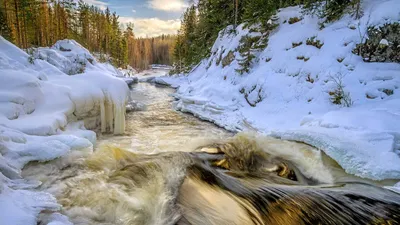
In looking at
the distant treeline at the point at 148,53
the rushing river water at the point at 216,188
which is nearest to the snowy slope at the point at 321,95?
the rushing river water at the point at 216,188

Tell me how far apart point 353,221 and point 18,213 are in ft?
11.6

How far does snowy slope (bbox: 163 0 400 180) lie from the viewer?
4.14 m

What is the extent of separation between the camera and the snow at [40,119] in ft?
7.63

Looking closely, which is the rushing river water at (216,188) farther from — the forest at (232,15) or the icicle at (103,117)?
the forest at (232,15)

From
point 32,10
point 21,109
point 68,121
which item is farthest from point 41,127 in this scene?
point 32,10

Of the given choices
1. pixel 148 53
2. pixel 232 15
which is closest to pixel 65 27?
pixel 232 15

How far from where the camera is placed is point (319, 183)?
381 cm

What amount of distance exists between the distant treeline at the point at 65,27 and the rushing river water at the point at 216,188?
1802 cm

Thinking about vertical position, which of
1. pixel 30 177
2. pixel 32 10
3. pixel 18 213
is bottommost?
pixel 30 177

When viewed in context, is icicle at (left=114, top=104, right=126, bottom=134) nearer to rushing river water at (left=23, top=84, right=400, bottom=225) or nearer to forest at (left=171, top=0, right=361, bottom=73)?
rushing river water at (left=23, top=84, right=400, bottom=225)

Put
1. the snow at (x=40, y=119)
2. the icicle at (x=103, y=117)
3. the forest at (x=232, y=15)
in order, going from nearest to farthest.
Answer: the snow at (x=40, y=119)
the icicle at (x=103, y=117)
the forest at (x=232, y=15)

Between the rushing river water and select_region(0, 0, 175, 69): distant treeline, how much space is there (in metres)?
18.0

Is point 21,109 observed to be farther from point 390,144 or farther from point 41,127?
point 390,144

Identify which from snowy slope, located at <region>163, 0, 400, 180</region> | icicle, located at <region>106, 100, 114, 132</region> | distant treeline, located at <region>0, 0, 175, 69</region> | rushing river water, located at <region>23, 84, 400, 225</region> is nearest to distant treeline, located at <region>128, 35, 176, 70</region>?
distant treeline, located at <region>0, 0, 175, 69</region>
